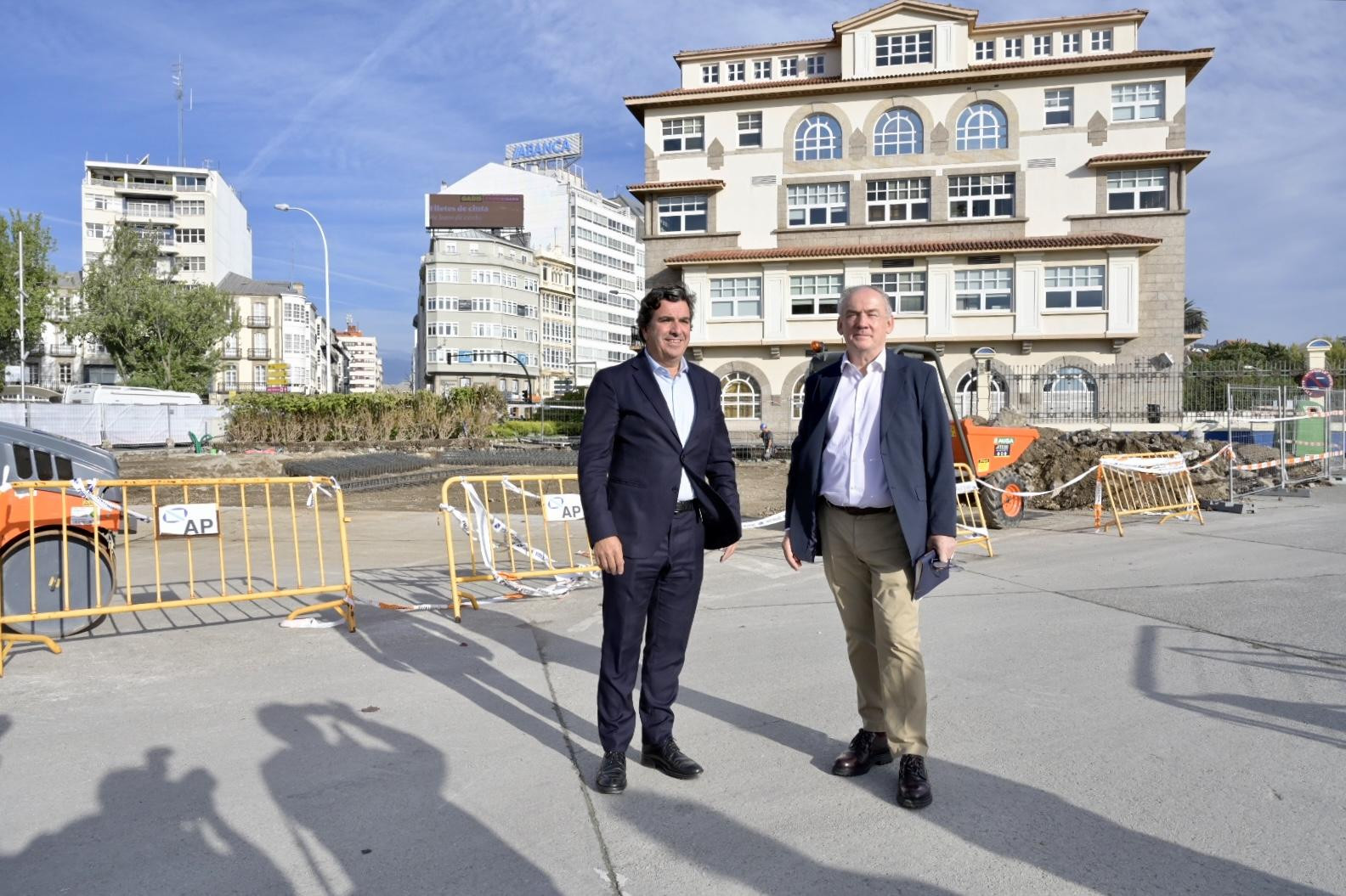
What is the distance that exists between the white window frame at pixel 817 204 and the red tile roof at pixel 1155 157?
901 cm

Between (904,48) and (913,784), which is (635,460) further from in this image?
A: (904,48)

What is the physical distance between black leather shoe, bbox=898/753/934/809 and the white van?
124ft

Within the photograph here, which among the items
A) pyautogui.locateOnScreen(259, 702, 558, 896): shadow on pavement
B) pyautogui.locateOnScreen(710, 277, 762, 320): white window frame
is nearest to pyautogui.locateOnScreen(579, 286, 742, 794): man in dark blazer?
pyautogui.locateOnScreen(259, 702, 558, 896): shadow on pavement

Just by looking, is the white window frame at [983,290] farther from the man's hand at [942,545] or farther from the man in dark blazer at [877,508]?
the man's hand at [942,545]

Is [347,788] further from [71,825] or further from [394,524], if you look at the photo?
[394,524]

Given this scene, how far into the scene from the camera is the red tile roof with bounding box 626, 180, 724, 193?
36781 mm

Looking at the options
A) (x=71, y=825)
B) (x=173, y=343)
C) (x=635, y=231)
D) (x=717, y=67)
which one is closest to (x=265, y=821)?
(x=71, y=825)

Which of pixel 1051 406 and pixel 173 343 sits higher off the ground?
pixel 173 343

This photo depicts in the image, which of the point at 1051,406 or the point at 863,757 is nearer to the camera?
the point at 863,757

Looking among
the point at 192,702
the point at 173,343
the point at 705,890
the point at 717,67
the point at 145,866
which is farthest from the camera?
the point at 173,343

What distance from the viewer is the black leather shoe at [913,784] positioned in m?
3.46

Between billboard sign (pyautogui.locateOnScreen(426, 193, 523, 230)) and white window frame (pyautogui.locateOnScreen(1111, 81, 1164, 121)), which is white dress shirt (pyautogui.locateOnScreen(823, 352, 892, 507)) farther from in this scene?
billboard sign (pyautogui.locateOnScreen(426, 193, 523, 230))

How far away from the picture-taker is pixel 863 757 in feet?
12.6

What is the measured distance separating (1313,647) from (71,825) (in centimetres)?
654
